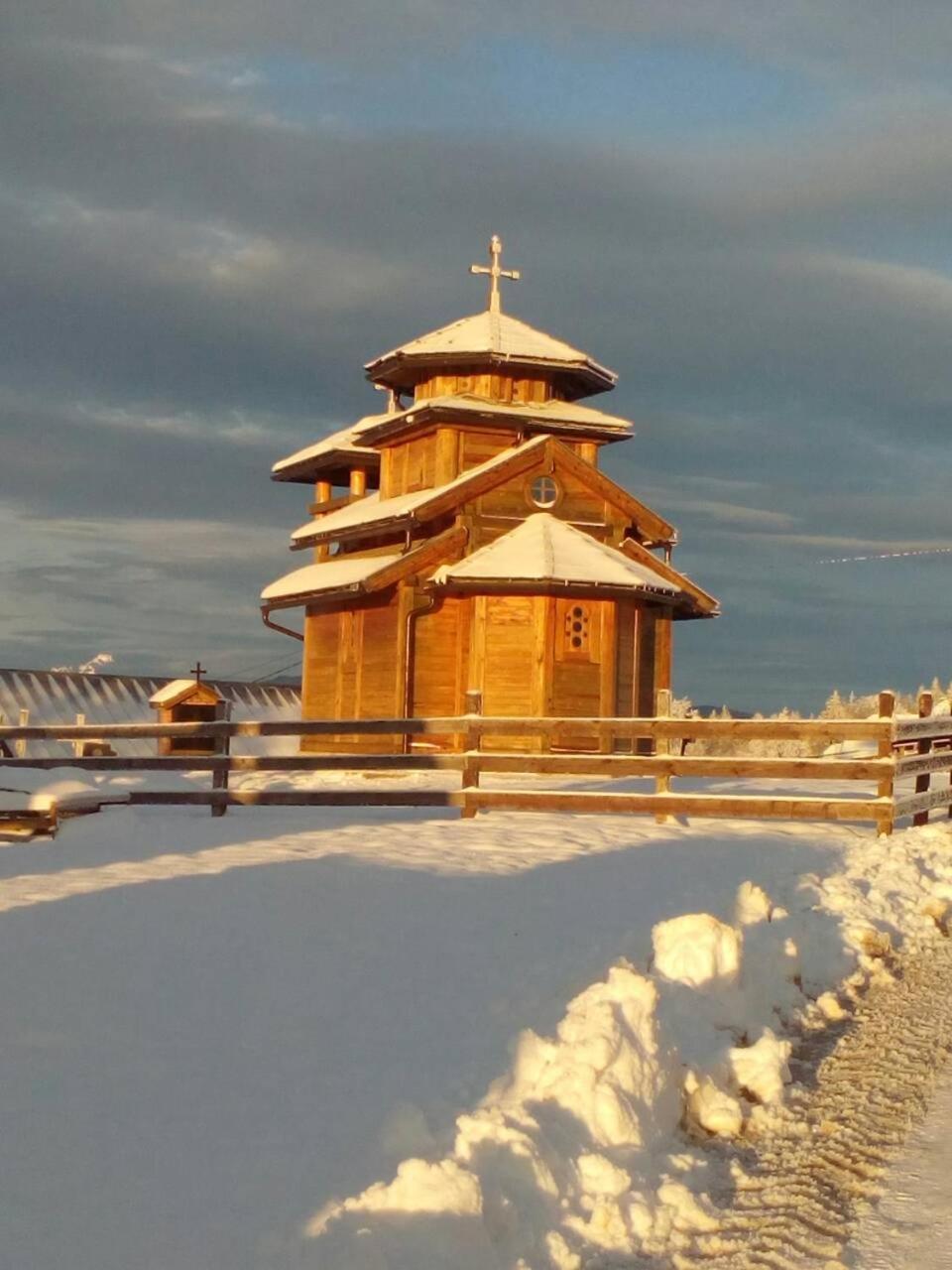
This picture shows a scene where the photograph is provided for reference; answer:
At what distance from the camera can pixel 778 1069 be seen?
7.13m

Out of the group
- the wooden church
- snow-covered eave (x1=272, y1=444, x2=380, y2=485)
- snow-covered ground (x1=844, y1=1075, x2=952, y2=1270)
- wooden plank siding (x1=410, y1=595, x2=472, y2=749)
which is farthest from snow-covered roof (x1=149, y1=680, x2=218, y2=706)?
snow-covered ground (x1=844, y1=1075, x2=952, y2=1270)

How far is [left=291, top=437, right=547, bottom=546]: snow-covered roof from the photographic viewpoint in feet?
95.1

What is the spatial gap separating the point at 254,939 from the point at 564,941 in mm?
1961

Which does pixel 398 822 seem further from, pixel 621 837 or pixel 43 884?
pixel 43 884

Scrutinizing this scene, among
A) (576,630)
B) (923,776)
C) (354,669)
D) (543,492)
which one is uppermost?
(543,492)

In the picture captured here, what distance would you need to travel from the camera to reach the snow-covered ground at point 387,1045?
4805 mm

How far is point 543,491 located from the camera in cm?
2998

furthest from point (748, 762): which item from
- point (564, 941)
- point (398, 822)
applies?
point (564, 941)

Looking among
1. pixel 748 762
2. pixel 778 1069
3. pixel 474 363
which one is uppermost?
pixel 474 363

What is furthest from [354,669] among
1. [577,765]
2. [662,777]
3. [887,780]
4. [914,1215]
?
[914,1215]

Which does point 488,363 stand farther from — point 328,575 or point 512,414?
point 328,575

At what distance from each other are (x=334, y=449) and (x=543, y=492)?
906 cm

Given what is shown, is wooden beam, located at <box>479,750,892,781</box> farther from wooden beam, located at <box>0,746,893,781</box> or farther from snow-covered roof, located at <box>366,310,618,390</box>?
snow-covered roof, located at <box>366,310,618,390</box>

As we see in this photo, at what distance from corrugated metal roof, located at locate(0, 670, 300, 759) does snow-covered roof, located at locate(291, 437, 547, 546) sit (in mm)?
6586
